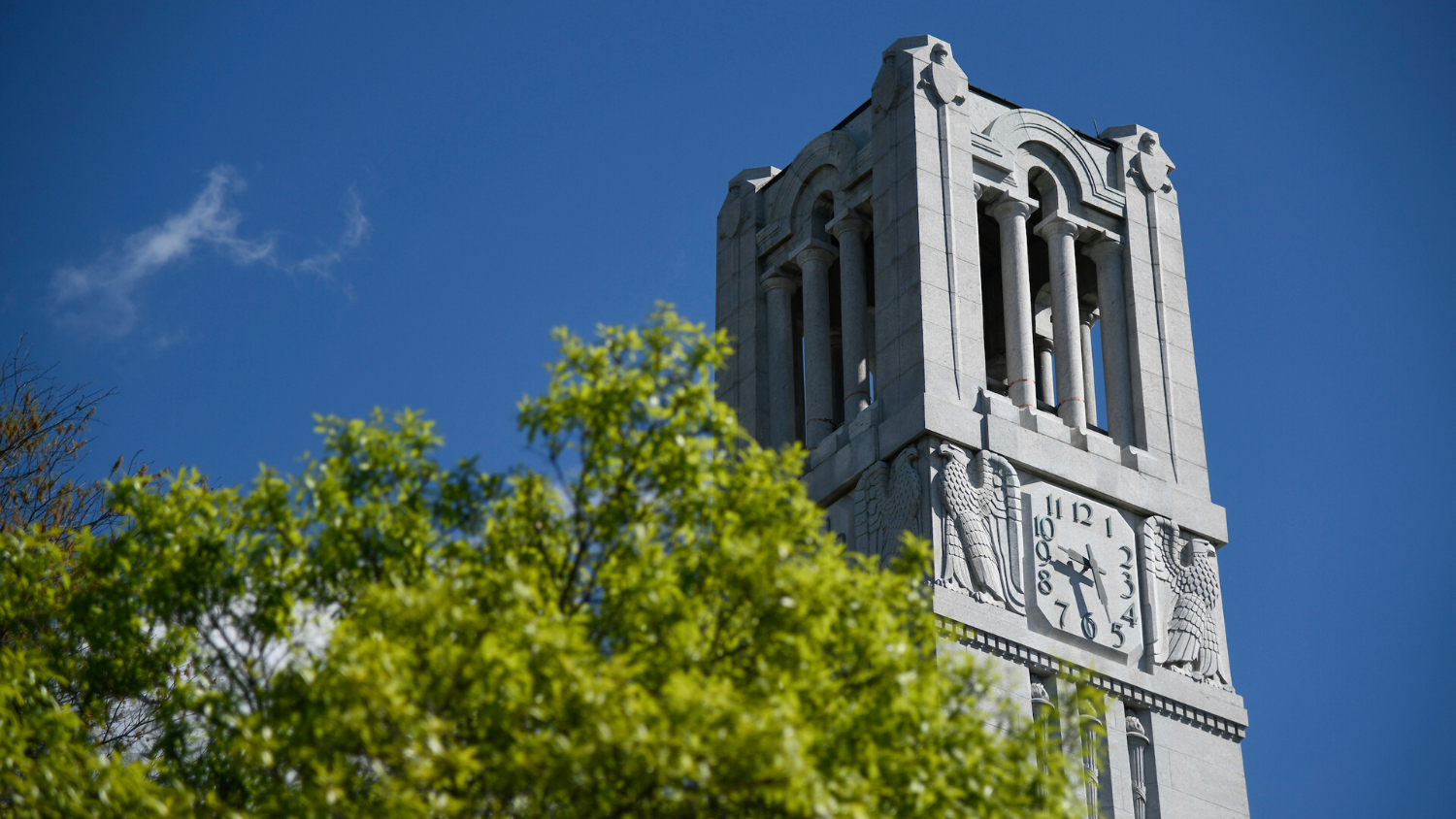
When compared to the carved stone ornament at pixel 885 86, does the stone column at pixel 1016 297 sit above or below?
below

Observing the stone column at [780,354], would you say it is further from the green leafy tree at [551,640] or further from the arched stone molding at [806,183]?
the green leafy tree at [551,640]

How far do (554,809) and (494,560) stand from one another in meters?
2.65

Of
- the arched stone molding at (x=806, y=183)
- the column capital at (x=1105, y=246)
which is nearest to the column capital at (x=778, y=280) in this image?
the arched stone molding at (x=806, y=183)

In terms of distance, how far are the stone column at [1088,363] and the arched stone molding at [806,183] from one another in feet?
18.8

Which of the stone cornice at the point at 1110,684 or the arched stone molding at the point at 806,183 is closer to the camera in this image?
the stone cornice at the point at 1110,684

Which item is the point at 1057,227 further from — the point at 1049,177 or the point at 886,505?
the point at 886,505

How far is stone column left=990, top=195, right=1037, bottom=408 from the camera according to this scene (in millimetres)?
36781

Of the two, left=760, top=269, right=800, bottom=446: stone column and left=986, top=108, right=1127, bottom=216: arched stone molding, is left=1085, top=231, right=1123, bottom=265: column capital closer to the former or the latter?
left=986, top=108, right=1127, bottom=216: arched stone molding

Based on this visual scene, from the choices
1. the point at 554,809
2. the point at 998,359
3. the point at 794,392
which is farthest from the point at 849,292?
the point at 554,809

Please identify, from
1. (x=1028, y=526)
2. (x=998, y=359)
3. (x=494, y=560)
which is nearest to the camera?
(x=494, y=560)

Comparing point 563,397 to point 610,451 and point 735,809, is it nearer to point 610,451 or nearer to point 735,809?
point 610,451

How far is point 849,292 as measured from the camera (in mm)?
38719

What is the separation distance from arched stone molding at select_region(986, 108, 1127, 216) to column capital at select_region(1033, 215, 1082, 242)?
2.33 feet

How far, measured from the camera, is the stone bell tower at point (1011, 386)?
33.8m
